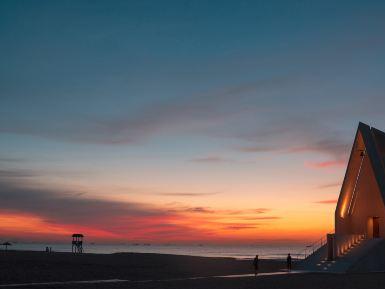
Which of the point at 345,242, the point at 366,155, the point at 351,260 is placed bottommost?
the point at 351,260

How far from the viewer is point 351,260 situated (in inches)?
1214

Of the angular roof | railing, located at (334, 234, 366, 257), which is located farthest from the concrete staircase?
the angular roof

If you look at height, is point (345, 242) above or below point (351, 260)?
above

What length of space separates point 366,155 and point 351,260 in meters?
7.34

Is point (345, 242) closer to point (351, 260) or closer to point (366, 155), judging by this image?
point (351, 260)

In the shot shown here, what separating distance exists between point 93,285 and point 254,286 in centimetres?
626

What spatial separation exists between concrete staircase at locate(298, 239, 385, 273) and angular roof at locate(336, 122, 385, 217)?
9.44 feet

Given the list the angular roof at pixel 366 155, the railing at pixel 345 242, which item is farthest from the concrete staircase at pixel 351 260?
the angular roof at pixel 366 155

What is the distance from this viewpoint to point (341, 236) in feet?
109

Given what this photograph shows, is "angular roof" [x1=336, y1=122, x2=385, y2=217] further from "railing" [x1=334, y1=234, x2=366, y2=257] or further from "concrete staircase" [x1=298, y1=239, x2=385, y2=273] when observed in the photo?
"concrete staircase" [x1=298, y1=239, x2=385, y2=273]

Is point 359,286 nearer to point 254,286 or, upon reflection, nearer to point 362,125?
point 254,286

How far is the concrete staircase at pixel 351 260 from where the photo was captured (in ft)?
99.7

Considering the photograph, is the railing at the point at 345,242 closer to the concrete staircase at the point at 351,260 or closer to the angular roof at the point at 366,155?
the concrete staircase at the point at 351,260

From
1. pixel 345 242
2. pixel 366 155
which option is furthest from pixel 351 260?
pixel 366 155
